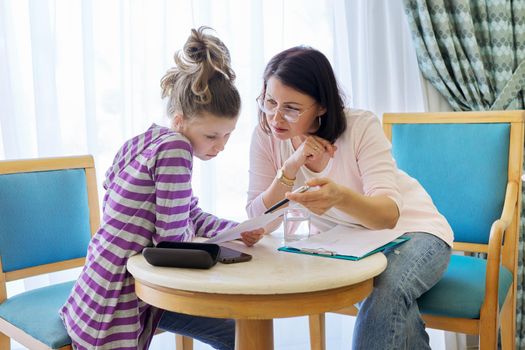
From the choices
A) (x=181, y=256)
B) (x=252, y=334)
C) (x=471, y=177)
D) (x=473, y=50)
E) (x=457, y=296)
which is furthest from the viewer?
(x=473, y=50)

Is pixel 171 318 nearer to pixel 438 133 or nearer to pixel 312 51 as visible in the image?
pixel 312 51

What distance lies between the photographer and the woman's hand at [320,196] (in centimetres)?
155

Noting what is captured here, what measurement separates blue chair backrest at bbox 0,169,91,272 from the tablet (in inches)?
29.2

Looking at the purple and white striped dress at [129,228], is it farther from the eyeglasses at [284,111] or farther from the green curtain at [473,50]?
the green curtain at [473,50]

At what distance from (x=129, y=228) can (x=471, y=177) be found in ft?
4.41

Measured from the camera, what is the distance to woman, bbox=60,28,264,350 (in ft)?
5.02

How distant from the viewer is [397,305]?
5.28ft

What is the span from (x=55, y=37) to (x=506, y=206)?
1.66m

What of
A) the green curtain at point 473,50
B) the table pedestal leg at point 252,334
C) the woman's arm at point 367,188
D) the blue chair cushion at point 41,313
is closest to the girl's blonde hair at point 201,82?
the woman's arm at point 367,188

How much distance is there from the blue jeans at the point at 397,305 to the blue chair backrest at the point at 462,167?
64cm

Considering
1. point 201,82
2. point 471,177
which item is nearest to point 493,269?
point 471,177

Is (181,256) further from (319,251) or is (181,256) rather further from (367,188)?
(367,188)

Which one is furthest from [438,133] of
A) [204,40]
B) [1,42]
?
[1,42]

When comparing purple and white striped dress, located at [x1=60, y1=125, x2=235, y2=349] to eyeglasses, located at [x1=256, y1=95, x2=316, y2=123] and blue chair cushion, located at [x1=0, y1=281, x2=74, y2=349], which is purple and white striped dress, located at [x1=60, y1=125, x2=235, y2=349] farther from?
eyeglasses, located at [x1=256, y1=95, x2=316, y2=123]
